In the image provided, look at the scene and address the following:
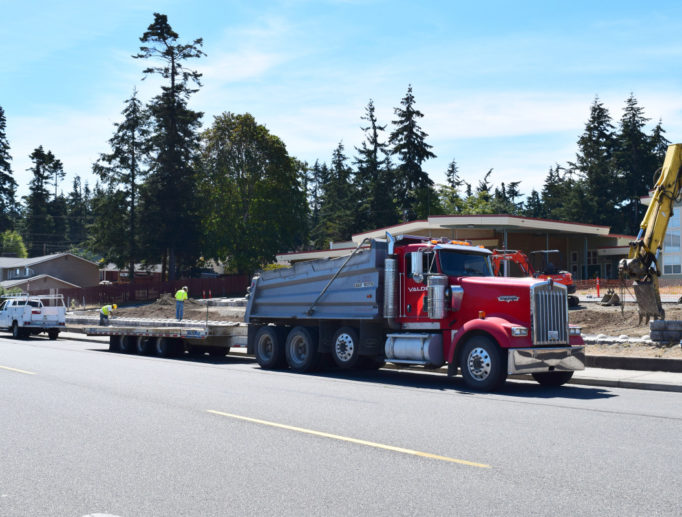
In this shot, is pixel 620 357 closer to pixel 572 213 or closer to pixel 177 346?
pixel 177 346

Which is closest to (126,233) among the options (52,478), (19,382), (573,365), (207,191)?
(207,191)

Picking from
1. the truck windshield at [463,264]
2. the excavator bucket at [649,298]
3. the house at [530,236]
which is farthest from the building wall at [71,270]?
the truck windshield at [463,264]

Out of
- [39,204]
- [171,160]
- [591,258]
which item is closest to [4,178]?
[39,204]

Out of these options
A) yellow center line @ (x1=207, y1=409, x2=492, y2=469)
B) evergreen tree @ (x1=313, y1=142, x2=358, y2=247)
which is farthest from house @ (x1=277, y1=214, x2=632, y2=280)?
yellow center line @ (x1=207, y1=409, x2=492, y2=469)

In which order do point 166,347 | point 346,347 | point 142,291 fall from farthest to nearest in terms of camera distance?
point 142,291 → point 166,347 → point 346,347

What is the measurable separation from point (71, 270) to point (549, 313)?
7940 centimetres

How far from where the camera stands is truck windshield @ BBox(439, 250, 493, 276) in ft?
47.0

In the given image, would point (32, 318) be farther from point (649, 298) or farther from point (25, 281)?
point (25, 281)

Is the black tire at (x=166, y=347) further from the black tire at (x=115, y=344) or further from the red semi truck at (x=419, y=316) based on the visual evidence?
the red semi truck at (x=419, y=316)

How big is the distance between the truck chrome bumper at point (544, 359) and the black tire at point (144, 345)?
13457mm

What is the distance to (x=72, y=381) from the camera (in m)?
13.9

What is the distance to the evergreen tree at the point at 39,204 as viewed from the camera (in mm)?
114312

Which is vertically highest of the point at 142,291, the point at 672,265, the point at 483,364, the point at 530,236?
the point at 530,236

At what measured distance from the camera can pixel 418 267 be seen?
14.2 metres
